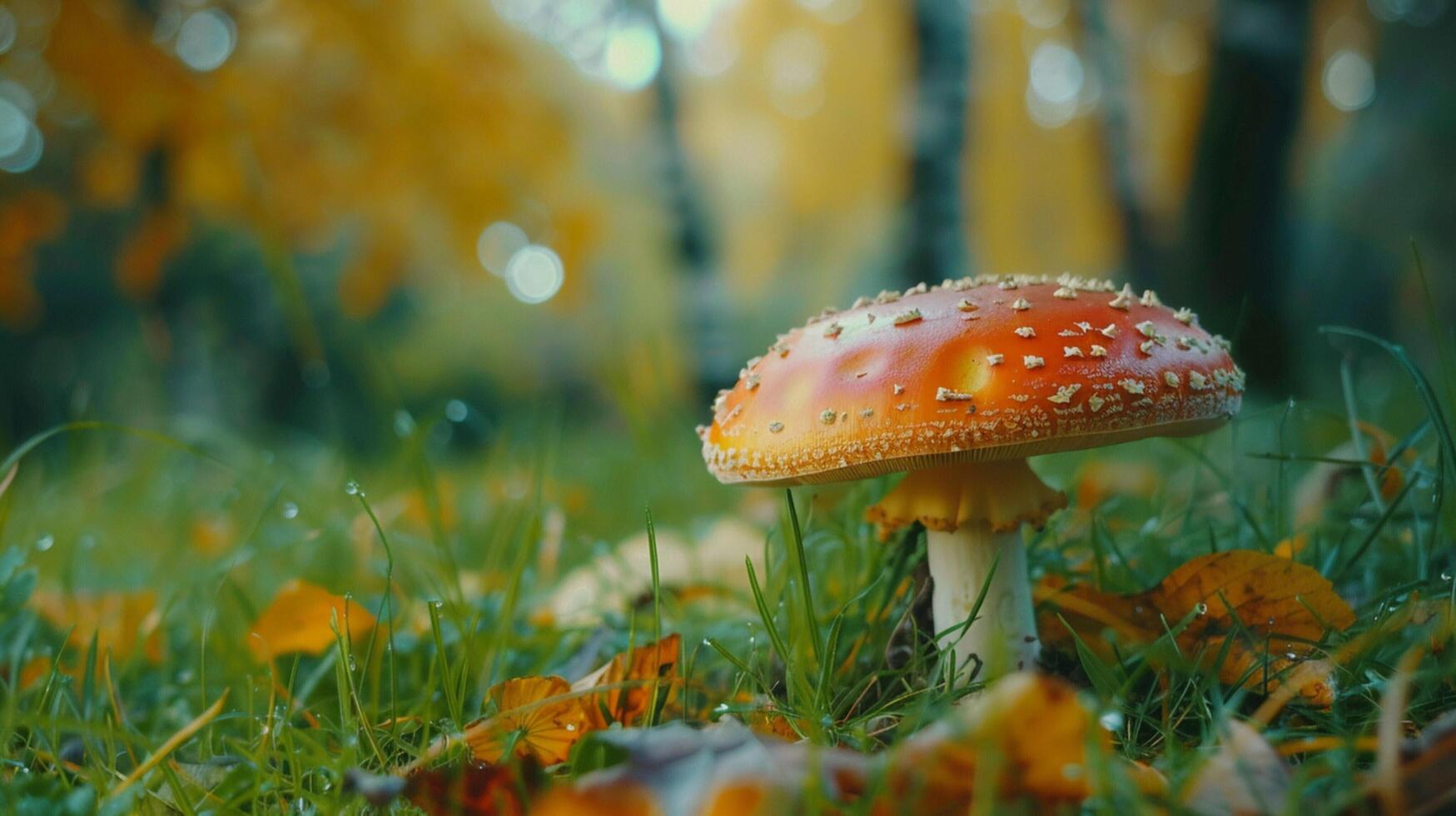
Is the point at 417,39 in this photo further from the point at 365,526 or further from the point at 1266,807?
the point at 1266,807

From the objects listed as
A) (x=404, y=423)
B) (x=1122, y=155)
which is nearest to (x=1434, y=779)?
(x=404, y=423)

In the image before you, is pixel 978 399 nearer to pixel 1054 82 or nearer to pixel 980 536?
pixel 980 536

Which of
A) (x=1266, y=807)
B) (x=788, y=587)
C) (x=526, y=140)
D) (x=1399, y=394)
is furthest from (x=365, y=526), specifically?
(x=526, y=140)

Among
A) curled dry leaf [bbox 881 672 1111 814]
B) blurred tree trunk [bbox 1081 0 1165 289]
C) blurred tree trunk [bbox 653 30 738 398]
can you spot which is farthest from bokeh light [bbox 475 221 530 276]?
curled dry leaf [bbox 881 672 1111 814]

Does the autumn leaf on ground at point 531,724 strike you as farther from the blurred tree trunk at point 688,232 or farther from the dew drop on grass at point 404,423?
the blurred tree trunk at point 688,232

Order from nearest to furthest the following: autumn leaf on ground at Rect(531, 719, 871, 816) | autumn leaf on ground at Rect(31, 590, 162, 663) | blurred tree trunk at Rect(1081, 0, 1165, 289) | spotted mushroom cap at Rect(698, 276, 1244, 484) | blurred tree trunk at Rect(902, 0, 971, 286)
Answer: autumn leaf on ground at Rect(531, 719, 871, 816), spotted mushroom cap at Rect(698, 276, 1244, 484), autumn leaf on ground at Rect(31, 590, 162, 663), blurred tree trunk at Rect(902, 0, 971, 286), blurred tree trunk at Rect(1081, 0, 1165, 289)

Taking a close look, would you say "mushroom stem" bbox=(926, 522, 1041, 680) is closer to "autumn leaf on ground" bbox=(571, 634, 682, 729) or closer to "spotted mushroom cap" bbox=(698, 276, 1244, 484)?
"spotted mushroom cap" bbox=(698, 276, 1244, 484)

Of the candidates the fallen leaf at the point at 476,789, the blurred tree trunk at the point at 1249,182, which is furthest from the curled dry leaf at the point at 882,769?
the blurred tree trunk at the point at 1249,182
